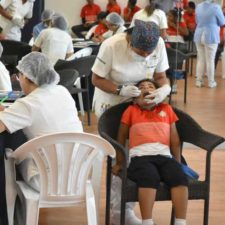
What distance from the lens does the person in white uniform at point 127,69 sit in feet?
9.95

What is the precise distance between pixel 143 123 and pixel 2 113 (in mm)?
805

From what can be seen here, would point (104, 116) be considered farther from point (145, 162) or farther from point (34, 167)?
point (34, 167)

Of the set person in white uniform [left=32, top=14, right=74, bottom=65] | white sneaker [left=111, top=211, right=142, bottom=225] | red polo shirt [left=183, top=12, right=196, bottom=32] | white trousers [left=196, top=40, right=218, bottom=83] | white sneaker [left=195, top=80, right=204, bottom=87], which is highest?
person in white uniform [left=32, top=14, right=74, bottom=65]

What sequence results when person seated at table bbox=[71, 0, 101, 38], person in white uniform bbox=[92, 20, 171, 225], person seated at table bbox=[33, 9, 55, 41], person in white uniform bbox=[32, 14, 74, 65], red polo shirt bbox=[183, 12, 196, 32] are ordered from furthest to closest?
person seated at table bbox=[71, 0, 101, 38] < red polo shirt bbox=[183, 12, 196, 32] < person seated at table bbox=[33, 9, 55, 41] < person in white uniform bbox=[32, 14, 74, 65] < person in white uniform bbox=[92, 20, 171, 225]

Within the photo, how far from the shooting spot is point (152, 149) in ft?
9.82

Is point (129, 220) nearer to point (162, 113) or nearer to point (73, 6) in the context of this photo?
point (162, 113)

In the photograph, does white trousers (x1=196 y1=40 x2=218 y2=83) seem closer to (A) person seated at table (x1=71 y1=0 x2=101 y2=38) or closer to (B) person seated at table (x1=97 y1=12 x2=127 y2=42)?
(B) person seated at table (x1=97 y1=12 x2=127 y2=42)

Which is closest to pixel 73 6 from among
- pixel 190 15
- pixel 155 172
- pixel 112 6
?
pixel 112 6

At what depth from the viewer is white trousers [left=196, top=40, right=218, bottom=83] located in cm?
795

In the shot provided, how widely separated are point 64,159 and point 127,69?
0.80 m

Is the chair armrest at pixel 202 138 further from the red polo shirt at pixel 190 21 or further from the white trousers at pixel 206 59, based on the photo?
the red polo shirt at pixel 190 21

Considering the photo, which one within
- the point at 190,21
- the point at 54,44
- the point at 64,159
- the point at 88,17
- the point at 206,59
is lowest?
the point at 206,59

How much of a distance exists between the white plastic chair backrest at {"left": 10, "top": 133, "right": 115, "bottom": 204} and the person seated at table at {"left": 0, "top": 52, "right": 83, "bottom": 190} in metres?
0.09

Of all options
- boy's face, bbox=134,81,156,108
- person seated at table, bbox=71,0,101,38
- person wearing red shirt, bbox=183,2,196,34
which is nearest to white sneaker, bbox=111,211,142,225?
boy's face, bbox=134,81,156,108
